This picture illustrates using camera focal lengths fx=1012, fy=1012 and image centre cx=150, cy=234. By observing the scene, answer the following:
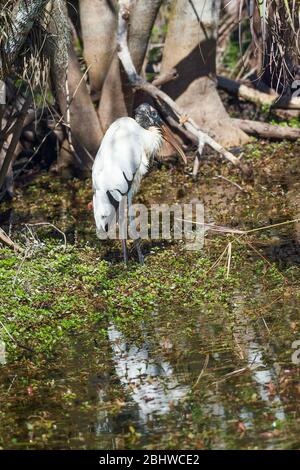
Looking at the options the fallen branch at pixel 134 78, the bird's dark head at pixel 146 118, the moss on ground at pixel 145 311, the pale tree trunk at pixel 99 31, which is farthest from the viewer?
the pale tree trunk at pixel 99 31

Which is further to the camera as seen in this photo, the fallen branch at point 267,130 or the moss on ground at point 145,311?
the fallen branch at point 267,130

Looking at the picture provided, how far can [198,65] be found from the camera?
12.7m

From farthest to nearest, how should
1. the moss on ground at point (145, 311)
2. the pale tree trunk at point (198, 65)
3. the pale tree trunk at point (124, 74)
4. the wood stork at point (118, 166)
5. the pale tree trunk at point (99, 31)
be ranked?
the pale tree trunk at point (198, 65)
the pale tree trunk at point (99, 31)
the pale tree trunk at point (124, 74)
the wood stork at point (118, 166)
the moss on ground at point (145, 311)

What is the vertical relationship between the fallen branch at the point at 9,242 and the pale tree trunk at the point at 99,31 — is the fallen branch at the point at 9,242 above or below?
Answer: below

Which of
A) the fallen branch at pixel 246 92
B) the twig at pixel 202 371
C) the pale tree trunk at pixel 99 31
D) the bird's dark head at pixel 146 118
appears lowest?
the twig at pixel 202 371

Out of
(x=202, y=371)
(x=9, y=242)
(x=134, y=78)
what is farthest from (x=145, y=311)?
(x=134, y=78)

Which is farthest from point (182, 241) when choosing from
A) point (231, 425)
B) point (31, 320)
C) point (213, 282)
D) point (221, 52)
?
point (221, 52)

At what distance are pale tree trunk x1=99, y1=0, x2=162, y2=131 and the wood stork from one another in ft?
7.91

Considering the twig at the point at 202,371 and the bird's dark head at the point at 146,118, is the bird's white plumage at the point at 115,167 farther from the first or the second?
the twig at the point at 202,371

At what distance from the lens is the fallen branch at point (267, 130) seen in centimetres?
1279

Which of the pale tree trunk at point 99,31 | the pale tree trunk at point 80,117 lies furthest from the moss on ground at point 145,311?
the pale tree trunk at point 99,31

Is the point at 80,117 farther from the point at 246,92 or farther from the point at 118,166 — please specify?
the point at 118,166

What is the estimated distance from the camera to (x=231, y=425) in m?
5.20

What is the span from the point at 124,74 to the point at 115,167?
128 inches
